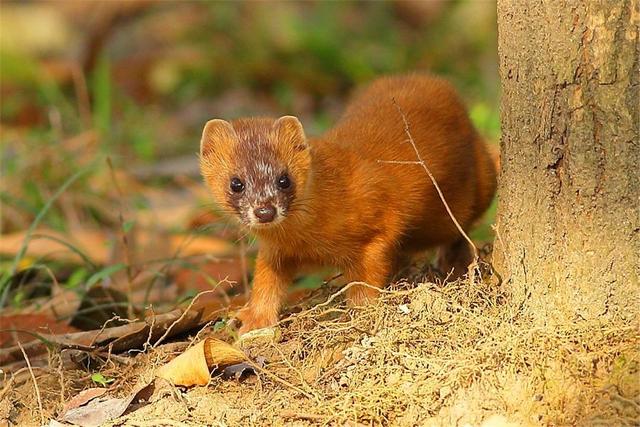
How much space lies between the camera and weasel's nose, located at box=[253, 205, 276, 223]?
470cm

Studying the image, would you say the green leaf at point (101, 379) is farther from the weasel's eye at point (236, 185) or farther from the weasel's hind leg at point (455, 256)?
the weasel's hind leg at point (455, 256)

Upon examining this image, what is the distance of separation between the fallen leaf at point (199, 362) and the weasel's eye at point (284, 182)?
0.90m

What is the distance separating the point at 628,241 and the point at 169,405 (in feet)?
6.41

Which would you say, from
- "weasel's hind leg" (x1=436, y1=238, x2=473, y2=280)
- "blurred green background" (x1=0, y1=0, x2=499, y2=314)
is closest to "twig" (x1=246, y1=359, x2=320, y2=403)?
"weasel's hind leg" (x1=436, y1=238, x2=473, y2=280)

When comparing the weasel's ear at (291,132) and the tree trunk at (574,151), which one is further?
the weasel's ear at (291,132)

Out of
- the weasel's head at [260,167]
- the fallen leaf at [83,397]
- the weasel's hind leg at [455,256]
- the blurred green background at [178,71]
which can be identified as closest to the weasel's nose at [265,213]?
the weasel's head at [260,167]

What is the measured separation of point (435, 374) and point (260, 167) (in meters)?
1.43

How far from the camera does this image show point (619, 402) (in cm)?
368

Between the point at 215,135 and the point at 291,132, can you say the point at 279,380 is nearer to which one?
the point at 291,132

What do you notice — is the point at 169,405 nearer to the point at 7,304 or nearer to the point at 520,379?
the point at 520,379

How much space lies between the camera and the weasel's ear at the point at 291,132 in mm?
4941

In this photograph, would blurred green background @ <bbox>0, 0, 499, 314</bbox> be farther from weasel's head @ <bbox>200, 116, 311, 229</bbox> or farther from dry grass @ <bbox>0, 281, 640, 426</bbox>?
dry grass @ <bbox>0, 281, 640, 426</bbox>

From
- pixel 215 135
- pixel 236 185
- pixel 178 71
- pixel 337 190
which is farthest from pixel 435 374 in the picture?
pixel 178 71

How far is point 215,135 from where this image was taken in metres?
5.08
